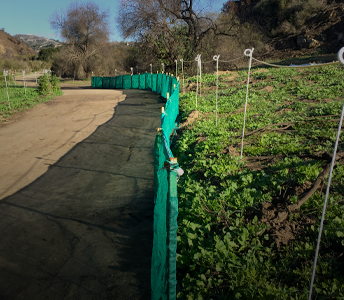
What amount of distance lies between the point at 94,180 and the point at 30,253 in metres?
2.92

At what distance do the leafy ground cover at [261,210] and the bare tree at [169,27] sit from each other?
25.1m

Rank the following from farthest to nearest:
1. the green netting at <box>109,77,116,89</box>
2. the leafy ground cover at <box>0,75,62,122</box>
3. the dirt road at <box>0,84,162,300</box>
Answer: the green netting at <box>109,77,116,89</box> < the leafy ground cover at <box>0,75,62,122</box> < the dirt road at <box>0,84,162,300</box>

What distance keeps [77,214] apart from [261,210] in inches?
133

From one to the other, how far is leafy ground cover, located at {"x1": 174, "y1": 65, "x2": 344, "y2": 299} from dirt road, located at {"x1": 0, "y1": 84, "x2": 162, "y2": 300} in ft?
2.82

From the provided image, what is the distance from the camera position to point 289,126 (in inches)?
305

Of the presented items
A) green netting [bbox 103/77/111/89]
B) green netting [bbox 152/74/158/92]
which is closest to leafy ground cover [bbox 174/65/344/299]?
green netting [bbox 152/74/158/92]

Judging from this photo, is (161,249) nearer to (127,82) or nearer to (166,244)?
(166,244)

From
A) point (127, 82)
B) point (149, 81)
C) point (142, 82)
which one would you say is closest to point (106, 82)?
point (127, 82)

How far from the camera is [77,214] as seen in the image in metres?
5.51

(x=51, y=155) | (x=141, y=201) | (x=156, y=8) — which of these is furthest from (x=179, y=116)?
(x=156, y=8)

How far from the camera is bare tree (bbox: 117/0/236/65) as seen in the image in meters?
30.0

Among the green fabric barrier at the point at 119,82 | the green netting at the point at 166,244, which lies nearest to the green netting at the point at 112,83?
the green fabric barrier at the point at 119,82

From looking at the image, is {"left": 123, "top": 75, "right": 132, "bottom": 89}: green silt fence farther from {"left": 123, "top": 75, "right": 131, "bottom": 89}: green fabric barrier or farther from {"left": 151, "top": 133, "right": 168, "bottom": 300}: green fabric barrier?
{"left": 151, "top": 133, "right": 168, "bottom": 300}: green fabric barrier

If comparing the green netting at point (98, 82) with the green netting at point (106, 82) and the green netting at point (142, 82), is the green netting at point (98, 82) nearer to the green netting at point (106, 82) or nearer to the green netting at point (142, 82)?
the green netting at point (106, 82)
